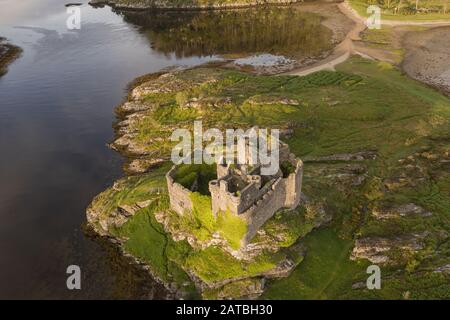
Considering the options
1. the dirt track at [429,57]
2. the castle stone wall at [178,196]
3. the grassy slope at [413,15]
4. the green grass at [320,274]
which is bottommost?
the green grass at [320,274]

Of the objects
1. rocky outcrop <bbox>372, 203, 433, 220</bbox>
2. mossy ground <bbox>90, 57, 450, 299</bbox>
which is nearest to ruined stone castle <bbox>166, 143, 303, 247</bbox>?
mossy ground <bbox>90, 57, 450, 299</bbox>

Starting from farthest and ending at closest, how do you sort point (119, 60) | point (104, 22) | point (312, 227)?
point (104, 22), point (119, 60), point (312, 227)

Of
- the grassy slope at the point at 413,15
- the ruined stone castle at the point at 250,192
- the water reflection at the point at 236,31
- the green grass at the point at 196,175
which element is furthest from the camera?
the grassy slope at the point at 413,15

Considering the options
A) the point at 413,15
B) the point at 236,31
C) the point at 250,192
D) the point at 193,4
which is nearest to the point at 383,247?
the point at 250,192

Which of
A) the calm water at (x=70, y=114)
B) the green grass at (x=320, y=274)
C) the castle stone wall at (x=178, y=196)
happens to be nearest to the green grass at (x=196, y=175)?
the castle stone wall at (x=178, y=196)

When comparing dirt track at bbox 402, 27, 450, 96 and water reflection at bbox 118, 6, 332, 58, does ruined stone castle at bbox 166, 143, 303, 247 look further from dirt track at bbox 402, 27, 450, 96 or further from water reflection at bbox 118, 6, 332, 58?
water reflection at bbox 118, 6, 332, 58

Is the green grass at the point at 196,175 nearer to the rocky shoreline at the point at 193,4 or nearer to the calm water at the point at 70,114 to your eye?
the calm water at the point at 70,114

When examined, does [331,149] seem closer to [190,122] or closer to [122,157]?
[190,122]
